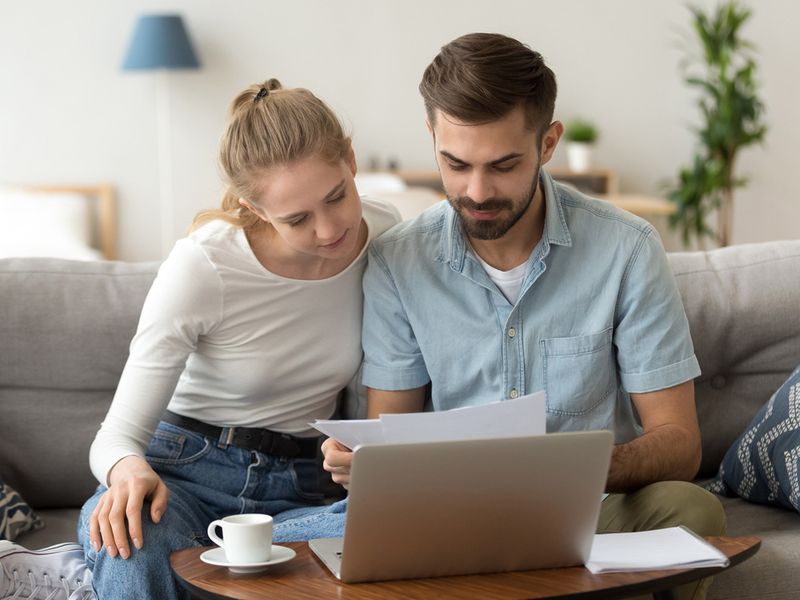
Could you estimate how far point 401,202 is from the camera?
3.48 m

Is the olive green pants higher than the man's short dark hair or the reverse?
the reverse

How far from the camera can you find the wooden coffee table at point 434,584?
1.19 meters

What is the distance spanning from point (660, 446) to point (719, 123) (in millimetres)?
4046

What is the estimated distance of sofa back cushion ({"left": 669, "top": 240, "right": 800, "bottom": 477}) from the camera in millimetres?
2043

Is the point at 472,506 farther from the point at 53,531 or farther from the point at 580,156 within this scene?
the point at 580,156

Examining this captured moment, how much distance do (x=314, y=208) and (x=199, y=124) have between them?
3.95 meters

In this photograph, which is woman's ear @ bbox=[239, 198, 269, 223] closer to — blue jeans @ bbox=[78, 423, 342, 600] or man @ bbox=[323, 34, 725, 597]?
man @ bbox=[323, 34, 725, 597]

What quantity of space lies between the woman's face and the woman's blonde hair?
0.05 feet

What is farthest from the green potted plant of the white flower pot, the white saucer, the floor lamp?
the white saucer

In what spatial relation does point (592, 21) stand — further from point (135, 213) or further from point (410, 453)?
point (410, 453)

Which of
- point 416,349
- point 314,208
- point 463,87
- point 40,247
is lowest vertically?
point 40,247

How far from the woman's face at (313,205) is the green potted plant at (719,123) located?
13.2 ft

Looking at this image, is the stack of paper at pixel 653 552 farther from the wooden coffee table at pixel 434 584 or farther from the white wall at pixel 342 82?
the white wall at pixel 342 82

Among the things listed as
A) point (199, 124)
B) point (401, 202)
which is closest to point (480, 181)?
point (401, 202)
